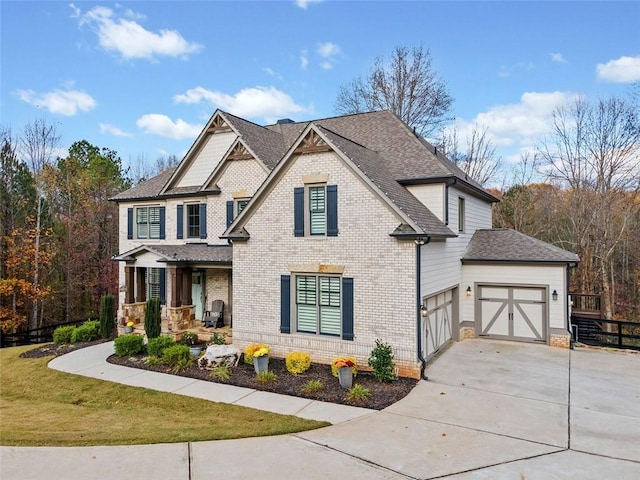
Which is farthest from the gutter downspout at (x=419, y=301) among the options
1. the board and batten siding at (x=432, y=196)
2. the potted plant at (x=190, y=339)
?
the potted plant at (x=190, y=339)

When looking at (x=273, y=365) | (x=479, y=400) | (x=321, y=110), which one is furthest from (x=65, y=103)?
(x=479, y=400)

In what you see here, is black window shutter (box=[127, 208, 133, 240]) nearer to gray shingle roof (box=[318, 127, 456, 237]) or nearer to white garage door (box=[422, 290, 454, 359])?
gray shingle roof (box=[318, 127, 456, 237])

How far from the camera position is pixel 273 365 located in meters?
12.0

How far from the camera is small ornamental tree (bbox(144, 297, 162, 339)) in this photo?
48.8 ft

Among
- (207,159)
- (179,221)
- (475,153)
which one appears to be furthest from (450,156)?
(179,221)

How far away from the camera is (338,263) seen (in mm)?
11875

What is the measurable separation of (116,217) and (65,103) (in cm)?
892

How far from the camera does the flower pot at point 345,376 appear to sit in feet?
32.7

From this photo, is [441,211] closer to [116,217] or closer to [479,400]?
[479,400]

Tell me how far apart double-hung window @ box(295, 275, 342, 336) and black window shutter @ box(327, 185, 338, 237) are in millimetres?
1430

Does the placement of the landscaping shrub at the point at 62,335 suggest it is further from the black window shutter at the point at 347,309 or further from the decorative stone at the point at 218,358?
the black window shutter at the point at 347,309

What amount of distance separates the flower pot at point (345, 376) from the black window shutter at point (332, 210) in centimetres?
394

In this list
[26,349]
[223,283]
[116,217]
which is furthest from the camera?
[116,217]

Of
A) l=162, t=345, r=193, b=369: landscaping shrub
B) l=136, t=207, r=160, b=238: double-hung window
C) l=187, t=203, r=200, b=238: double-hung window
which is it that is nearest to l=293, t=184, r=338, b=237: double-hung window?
l=162, t=345, r=193, b=369: landscaping shrub
